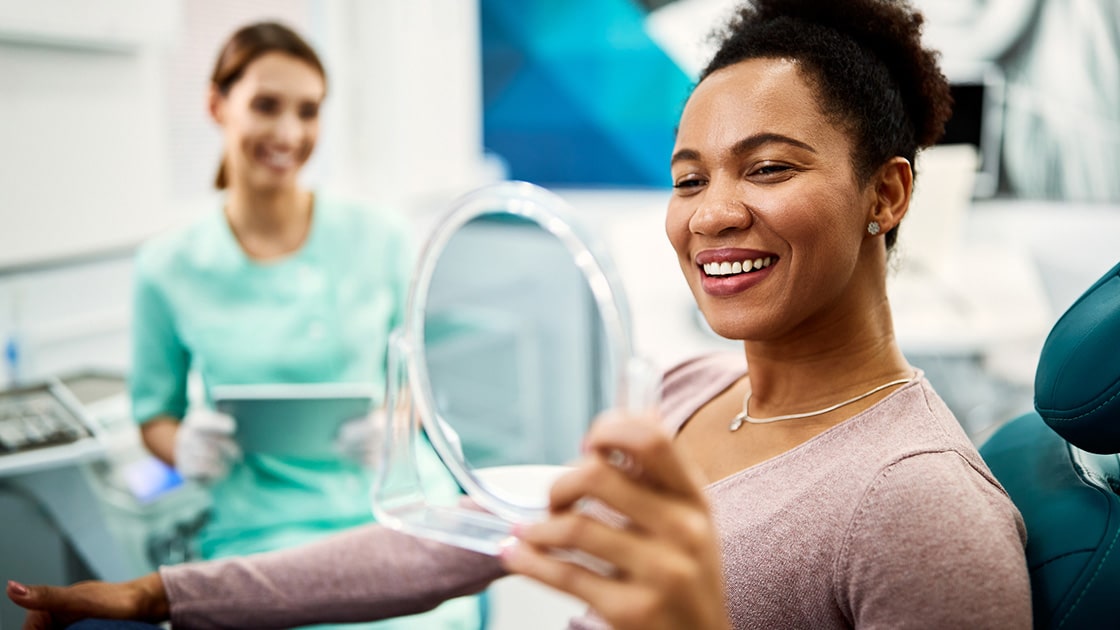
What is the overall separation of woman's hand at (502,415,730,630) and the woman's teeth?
0.36 metres

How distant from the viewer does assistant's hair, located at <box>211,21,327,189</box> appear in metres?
1.90

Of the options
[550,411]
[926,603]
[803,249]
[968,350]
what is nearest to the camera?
[926,603]

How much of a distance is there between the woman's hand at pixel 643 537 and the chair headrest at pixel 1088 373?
40cm

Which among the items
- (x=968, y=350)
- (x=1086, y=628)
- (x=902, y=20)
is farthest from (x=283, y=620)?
(x=968, y=350)

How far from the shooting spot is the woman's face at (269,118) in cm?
191

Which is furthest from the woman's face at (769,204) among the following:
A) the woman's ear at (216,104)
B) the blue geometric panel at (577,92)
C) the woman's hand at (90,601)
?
the blue geometric panel at (577,92)

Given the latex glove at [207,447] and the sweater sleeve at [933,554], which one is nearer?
the sweater sleeve at [933,554]

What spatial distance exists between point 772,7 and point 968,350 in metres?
1.81

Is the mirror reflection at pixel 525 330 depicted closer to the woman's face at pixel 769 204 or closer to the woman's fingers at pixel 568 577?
the woman's face at pixel 769 204

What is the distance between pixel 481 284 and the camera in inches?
136

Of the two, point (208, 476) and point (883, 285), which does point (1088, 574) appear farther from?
point (208, 476)

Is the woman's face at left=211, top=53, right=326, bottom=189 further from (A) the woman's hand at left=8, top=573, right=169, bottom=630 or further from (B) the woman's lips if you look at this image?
(B) the woman's lips

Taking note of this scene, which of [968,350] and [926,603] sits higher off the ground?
[926,603]

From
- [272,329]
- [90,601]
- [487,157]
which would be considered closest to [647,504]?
[90,601]
